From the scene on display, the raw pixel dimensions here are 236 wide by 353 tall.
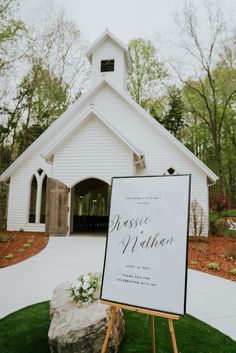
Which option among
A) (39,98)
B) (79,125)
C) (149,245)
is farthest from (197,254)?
(39,98)

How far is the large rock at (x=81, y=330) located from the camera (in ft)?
9.22

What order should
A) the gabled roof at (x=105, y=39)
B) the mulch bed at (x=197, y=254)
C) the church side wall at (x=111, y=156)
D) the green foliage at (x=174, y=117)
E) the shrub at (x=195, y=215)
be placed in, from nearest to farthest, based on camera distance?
the mulch bed at (x=197, y=254) → the shrub at (x=195, y=215) → the church side wall at (x=111, y=156) → the gabled roof at (x=105, y=39) → the green foliage at (x=174, y=117)

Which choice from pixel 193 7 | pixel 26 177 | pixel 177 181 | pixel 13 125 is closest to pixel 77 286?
pixel 177 181

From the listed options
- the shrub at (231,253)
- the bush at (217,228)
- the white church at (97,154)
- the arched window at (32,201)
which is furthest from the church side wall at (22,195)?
the shrub at (231,253)

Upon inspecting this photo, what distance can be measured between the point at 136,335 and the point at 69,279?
2.96 metres

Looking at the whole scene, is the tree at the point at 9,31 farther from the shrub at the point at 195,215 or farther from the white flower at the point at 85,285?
the white flower at the point at 85,285

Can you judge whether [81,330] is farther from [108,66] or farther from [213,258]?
[108,66]

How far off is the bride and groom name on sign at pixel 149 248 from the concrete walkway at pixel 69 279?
194cm

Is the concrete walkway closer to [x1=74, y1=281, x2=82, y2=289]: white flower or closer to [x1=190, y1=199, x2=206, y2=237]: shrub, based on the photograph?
[x1=74, y1=281, x2=82, y2=289]: white flower

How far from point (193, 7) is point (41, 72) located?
1319 cm

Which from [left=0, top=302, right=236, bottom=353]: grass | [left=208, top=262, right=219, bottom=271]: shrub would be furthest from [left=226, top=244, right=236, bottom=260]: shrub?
[left=0, top=302, right=236, bottom=353]: grass

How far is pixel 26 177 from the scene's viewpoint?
15141 mm

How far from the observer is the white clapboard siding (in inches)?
484

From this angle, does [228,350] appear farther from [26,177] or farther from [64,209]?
[26,177]
